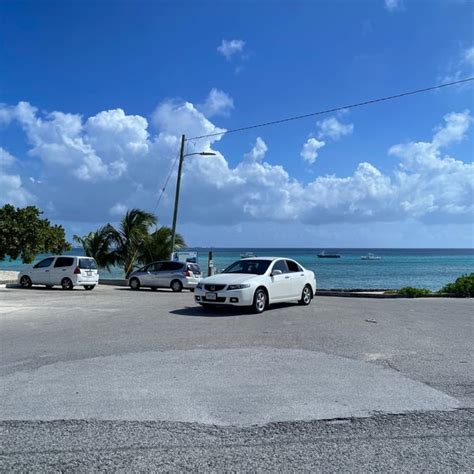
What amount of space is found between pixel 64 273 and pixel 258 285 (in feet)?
43.4

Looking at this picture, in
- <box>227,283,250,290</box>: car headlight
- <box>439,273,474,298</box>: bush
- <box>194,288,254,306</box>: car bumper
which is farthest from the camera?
<box>439,273,474,298</box>: bush

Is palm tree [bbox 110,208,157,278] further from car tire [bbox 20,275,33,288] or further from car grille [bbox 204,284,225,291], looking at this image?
car grille [bbox 204,284,225,291]

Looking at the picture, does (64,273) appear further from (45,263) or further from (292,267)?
(292,267)

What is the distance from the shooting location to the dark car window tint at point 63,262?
79.3 feet

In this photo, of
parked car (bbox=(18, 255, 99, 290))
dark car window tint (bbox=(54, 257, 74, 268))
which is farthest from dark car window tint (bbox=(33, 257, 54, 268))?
dark car window tint (bbox=(54, 257, 74, 268))

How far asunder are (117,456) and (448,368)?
203 inches

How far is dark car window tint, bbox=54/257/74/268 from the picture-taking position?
79.3 feet

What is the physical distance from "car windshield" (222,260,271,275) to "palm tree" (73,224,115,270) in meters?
18.4

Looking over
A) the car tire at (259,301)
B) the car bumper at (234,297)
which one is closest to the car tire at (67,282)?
the car bumper at (234,297)

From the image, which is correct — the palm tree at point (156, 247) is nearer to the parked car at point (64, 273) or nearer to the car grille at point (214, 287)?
the parked car at point (64, 273)

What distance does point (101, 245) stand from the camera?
1291 inches

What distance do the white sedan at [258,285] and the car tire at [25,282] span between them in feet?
44.7

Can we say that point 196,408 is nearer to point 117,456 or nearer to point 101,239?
point 117,456

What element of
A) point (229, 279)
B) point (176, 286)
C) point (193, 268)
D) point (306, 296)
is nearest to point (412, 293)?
point (306, 296)
